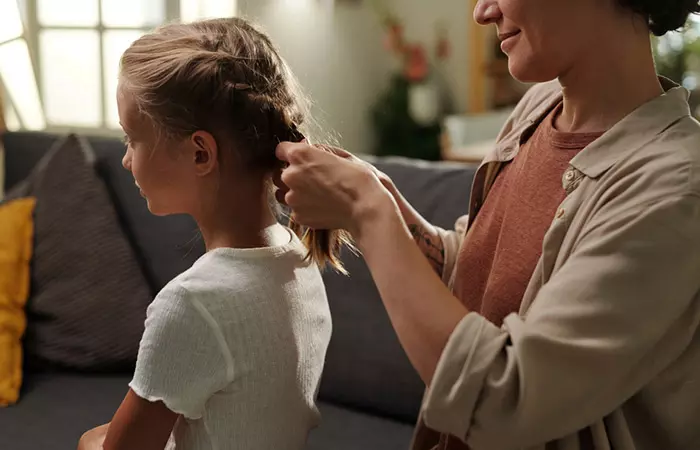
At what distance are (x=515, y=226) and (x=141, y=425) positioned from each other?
53 centimetres

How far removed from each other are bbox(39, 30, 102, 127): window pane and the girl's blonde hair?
82.3 inches

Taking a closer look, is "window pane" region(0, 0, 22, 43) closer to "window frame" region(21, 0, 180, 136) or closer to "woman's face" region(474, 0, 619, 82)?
"window frame" region(21, 0, 180, 136)

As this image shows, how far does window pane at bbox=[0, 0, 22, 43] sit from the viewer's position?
8.71 feet

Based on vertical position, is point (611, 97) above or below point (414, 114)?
above

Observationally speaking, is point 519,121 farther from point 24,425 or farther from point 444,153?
→ point 444,153

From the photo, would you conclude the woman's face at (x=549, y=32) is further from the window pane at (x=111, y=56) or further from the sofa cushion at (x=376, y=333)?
the window pane at (x=111, y=56)

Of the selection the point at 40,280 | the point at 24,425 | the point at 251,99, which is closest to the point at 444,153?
the point at 40,280

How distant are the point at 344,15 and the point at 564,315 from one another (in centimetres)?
437

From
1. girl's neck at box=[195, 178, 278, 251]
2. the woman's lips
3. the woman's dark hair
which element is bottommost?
girl's neck at box=[195, 178, 278, 251]

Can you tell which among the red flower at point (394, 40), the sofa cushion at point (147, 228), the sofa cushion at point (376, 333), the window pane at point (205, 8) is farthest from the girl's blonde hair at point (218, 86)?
the red flower at point (394, 40)

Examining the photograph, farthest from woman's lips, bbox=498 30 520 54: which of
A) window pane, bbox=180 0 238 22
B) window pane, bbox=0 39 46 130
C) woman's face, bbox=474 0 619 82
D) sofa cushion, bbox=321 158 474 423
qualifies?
window pane, bbox=180 0 238 22

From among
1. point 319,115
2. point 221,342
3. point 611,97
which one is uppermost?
point 611,97

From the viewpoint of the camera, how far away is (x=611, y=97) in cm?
94

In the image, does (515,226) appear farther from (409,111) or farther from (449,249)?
(409,111)
